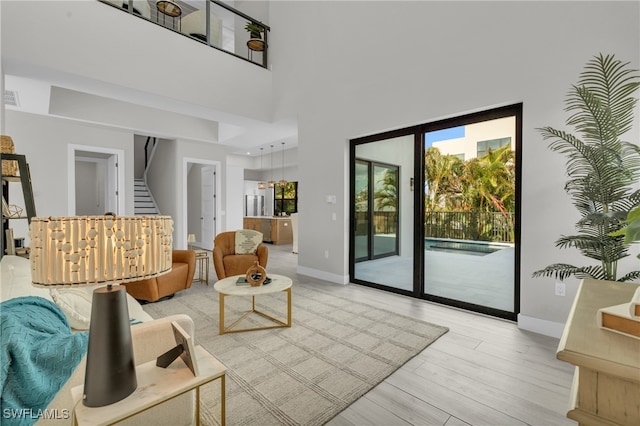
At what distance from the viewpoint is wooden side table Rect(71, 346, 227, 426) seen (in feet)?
3.14

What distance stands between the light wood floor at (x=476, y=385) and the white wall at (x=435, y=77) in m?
0.55

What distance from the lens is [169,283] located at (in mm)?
3816

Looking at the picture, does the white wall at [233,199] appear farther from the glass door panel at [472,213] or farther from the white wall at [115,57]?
the glass door panel at [472,213]

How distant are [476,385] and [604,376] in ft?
5.35

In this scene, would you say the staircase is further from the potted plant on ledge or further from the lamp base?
the lamp base

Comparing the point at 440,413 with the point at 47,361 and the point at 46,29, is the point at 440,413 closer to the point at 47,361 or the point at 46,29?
the point at 47,361

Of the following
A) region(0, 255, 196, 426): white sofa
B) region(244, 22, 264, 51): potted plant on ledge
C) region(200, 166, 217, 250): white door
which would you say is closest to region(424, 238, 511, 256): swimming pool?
region(0, 255, 196, 426): white sofa

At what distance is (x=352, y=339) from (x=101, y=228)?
234 cm

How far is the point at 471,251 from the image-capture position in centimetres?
366

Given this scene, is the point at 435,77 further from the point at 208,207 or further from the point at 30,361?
the point at 208,207

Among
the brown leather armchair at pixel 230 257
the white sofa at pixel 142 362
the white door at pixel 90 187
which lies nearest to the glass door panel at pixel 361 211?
the brown leather armchair at pixel 230 257

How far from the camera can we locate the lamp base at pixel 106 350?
38.8 inches

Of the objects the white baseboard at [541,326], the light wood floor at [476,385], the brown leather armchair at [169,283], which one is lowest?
the light wood floor at [476,385]

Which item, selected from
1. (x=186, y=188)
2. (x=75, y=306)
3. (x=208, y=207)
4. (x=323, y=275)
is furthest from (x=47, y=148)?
(x=323, y=275)
